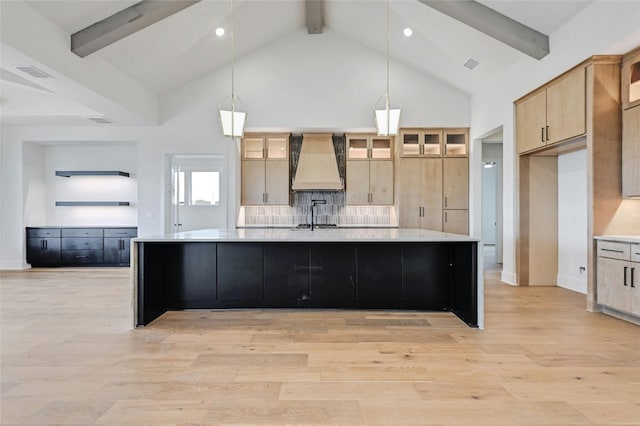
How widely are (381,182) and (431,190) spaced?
3.19 feet

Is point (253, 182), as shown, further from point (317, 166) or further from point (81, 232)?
point (81, 232)

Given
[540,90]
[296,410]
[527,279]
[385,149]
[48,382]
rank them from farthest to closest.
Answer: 1. [385,149]
2. [527,279]
3. [540,90]
4. [48,382]
5. [296,410]

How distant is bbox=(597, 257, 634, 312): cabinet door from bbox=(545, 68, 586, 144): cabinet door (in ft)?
4.78

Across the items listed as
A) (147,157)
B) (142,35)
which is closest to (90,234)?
(147,157)

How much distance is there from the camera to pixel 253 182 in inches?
285

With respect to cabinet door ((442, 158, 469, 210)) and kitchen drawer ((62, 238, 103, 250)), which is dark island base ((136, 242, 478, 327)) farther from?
kitchen drawer ((62, 238, 103, 250))

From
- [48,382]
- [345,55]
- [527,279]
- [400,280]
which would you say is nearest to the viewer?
[48,382]

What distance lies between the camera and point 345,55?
270 inches

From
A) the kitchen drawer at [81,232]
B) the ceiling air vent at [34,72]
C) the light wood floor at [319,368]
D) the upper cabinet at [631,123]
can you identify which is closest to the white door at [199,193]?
the kitchen drawer at [81,232]

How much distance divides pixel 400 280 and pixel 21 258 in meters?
7.40

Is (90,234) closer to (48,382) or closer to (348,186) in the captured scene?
(348,186)

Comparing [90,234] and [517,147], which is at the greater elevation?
[517,147]

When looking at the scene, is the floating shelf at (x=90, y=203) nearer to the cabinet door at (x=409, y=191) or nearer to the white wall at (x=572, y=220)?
the cabinet door at (x=409, y=191)

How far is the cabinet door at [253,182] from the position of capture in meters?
7.22
